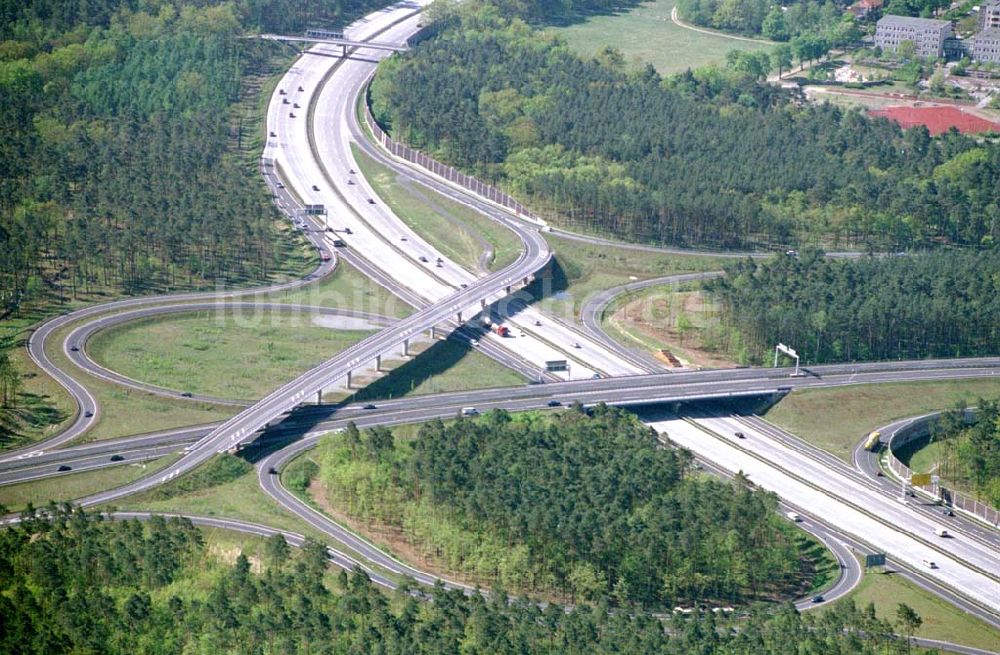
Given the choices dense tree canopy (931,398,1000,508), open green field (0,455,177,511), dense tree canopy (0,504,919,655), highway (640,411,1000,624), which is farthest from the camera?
dense tree canopy (931,398,1000,508)

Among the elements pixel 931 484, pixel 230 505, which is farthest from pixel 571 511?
pixel 931 484

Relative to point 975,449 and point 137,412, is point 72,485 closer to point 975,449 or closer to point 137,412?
point 137,412

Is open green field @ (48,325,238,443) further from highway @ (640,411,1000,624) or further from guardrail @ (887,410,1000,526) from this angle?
guardrail @ (887,410,1000,526)

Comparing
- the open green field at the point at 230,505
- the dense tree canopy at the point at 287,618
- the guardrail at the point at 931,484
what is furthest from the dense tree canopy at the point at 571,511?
the guardrail at the point at 931,484

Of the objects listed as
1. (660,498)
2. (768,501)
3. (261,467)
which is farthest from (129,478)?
(768,501)

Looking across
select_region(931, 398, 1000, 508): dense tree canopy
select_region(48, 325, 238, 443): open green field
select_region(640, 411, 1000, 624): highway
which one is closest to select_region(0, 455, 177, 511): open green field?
select_region(48, 325, 238, 443): open green field

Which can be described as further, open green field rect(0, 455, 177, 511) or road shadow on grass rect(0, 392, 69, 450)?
road shadow on grass rect(0, 392, 69, 450)

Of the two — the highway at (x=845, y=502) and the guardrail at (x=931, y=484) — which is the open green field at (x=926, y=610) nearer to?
the highway at (x=845, y=502)
